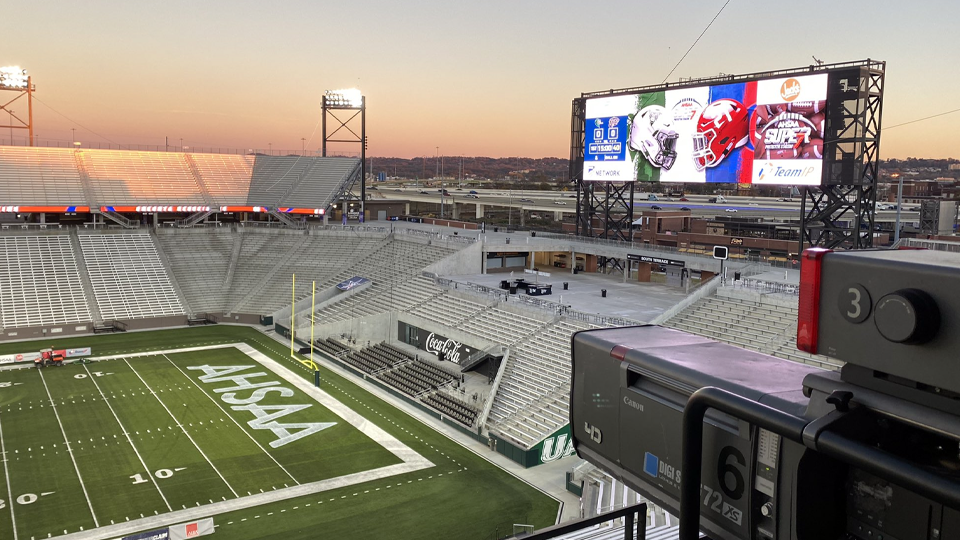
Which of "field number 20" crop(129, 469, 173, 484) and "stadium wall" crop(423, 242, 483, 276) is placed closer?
"field number 20" crop(129, 469, 173, 484)

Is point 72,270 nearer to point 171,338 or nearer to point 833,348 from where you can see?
point 171,338

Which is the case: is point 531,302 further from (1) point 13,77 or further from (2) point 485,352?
(1) point 13,77

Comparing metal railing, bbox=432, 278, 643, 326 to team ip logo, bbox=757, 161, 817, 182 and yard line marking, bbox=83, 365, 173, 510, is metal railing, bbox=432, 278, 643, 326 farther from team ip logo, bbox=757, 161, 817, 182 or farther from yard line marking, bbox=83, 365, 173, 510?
yard line marking, bbox=83, 365, 173, 510

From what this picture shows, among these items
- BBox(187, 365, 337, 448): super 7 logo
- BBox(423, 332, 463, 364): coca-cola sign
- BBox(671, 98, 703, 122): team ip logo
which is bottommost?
BBox(187, 365, 337, 448): super 7 logo

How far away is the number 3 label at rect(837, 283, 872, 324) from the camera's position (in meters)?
3.20

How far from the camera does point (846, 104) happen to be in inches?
1248

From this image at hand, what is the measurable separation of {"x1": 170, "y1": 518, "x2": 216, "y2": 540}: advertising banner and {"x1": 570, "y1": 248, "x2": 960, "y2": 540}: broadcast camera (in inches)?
692

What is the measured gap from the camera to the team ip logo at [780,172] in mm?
32625

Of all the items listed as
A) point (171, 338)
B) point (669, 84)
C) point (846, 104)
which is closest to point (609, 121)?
point (669, 84)

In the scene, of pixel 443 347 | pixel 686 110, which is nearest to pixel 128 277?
pixel 443 347

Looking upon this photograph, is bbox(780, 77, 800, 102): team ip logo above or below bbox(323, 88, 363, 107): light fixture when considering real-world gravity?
below

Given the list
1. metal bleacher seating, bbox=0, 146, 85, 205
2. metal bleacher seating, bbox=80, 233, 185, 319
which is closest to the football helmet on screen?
metal bleacher seating, bbox=80, 233, 185, 319

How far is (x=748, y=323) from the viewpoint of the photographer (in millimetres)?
29422

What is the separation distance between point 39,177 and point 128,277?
13.7m
